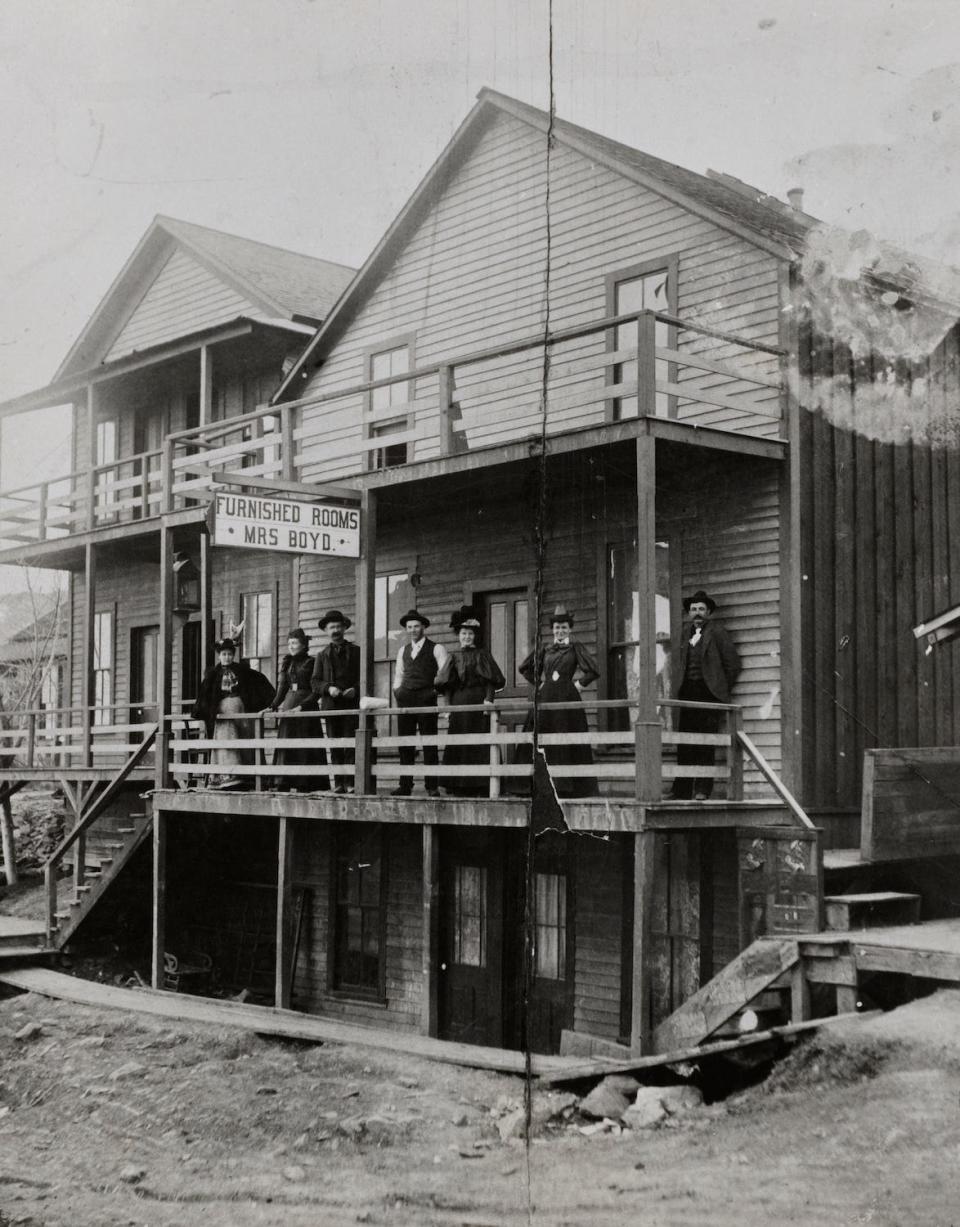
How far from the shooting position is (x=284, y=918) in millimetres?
15859

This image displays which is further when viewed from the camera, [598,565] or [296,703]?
[296,703]

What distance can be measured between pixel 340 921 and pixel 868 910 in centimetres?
828

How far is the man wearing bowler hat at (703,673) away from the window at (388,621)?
202 inches

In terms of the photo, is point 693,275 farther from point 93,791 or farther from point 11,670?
point 11,670

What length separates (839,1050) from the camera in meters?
9.57

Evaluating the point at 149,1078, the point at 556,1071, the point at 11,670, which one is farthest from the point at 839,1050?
the point at 11,670

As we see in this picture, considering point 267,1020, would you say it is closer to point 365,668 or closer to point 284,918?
point 284,918

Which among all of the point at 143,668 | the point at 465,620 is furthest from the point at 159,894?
the point at 143,668

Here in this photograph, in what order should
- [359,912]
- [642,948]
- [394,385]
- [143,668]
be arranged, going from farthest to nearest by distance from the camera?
[143,668] → [394,385] → [359,912] → [642,948]

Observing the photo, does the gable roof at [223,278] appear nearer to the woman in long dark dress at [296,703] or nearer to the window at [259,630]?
the window at [259,630]

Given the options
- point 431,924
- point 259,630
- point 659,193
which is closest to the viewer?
point 431,924

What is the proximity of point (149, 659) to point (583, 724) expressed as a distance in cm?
1173

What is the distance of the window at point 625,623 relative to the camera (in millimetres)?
14973

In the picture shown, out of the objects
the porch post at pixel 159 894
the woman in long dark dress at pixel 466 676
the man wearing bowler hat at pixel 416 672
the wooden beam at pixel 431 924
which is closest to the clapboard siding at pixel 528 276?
the man wearing bowler hat at pixel 416 672
